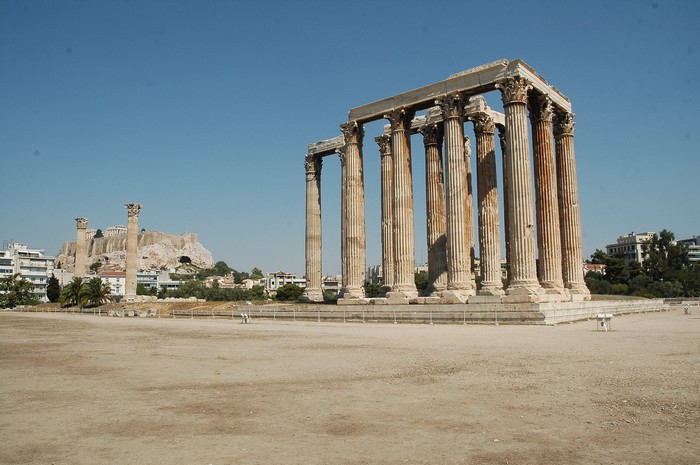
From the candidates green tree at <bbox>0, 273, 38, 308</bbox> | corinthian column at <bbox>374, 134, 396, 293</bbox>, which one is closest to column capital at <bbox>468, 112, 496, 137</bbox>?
corinthian column at <bbox>374, 134, 396, 293</bbox>

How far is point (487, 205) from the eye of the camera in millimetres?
35906

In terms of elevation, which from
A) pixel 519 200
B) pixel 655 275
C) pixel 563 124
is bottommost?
pixel 655 275

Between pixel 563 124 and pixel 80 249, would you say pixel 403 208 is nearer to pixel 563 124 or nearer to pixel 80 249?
pixel 563 124

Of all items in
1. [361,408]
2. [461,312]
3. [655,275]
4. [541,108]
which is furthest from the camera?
[655,275]

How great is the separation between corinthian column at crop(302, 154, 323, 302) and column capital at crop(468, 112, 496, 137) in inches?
779

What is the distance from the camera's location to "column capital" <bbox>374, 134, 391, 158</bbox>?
4297 cm

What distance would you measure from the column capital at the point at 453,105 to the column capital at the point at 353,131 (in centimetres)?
850

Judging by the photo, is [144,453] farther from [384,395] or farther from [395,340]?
[395,340]

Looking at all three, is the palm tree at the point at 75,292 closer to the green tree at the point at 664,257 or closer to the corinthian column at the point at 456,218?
the corinthian column at the point at 456,218

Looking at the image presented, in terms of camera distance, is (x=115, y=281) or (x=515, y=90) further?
(x=115, y=281)

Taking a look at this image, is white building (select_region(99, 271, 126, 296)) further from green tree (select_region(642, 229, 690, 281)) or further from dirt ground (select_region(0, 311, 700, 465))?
dirt ground (select_region(0, 311, 700, 465))

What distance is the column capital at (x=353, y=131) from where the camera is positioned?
42.0 m

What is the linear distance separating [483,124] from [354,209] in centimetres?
1175

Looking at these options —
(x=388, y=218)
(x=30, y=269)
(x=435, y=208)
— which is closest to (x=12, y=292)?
(x=30, y=269)
